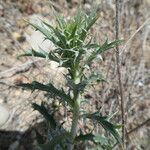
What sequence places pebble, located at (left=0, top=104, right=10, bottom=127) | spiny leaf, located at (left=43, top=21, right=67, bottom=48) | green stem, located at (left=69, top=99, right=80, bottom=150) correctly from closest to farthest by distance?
spiny leaf, located at (left=43, top=21, right=67, bottom=48) → green stem, located at (left=69, top=99, right=80, bottom=150) → pebble, located at (left=0, top=104, right=10, bottom=127)

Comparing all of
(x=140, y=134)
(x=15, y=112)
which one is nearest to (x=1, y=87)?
(x=15, y=112)

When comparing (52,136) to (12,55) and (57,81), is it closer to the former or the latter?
(57,81)

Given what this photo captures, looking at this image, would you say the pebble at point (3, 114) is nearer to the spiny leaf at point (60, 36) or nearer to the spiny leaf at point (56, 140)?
the spiny leaf at point (56, 140)

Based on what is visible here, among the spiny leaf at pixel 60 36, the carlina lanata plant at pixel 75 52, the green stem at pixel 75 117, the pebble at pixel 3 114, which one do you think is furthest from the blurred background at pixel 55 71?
the spiny leaf at pixel 60 36

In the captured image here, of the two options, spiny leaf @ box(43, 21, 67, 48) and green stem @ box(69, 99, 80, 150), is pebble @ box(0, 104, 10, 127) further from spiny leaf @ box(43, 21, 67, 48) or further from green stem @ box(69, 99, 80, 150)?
spiny leaf @ box(43, 21, 67, 48)

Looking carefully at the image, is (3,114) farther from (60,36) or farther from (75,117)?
(60,36)

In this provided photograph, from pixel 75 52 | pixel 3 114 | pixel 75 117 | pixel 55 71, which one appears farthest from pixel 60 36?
pixel 55 71

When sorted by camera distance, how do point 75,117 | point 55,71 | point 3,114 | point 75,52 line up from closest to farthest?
point 75,52 → point 75,117 → point 3,114 → point 55,71

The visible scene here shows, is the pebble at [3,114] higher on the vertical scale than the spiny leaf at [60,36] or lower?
lower

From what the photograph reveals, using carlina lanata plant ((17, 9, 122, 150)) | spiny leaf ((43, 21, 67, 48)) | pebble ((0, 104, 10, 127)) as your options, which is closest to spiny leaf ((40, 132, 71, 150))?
carlina lanata plant ((17, 9, 122, 150))
